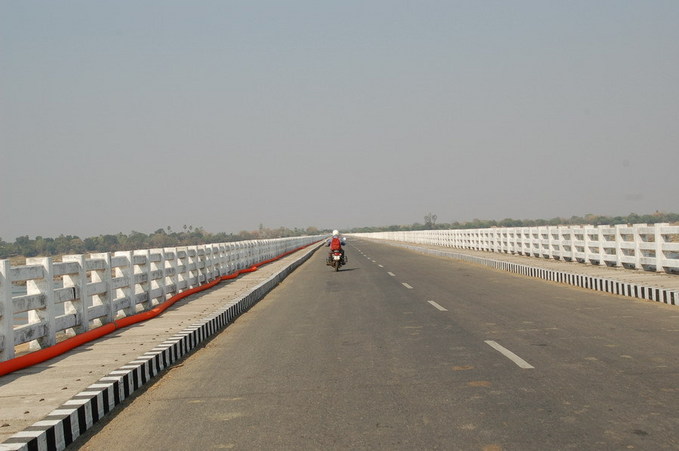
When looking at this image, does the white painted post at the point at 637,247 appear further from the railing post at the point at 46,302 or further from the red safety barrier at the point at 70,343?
the railing post at the point at 46,302

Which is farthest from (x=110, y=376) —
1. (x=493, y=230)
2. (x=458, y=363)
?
(x=493, y=230)

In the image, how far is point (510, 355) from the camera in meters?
8.26

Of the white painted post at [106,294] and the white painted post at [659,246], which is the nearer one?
the white painted post at [106,294]

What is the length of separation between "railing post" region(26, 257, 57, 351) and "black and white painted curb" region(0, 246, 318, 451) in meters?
1.77

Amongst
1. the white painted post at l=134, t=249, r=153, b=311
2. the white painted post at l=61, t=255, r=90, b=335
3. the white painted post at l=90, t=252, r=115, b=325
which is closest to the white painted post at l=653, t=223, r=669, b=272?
the white painted post at l=134, t=249, r=153, b=311

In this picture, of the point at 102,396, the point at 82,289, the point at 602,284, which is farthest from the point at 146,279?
the point at 602,284

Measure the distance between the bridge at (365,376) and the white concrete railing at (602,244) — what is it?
3.99 metres

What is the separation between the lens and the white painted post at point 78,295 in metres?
10.6

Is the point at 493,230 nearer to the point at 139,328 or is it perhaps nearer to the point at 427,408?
the point at 139,328

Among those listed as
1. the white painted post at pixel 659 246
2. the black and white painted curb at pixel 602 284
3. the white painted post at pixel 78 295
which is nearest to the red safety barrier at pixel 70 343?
the white painted post at pixel 78 295

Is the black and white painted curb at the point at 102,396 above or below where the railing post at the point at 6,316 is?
below

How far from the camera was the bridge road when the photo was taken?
16.9 feet

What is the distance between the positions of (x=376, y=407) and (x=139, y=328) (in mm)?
7035

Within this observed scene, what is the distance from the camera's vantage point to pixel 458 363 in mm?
7871
